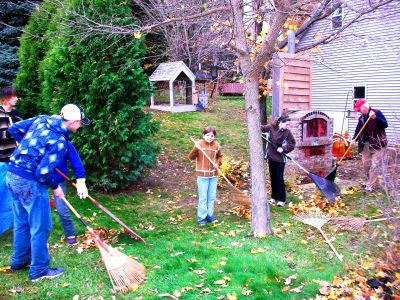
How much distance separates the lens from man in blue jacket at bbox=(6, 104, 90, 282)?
13.3 feet

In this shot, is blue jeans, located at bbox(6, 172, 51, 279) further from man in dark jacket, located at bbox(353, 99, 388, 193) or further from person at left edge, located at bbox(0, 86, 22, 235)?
man in dark jacket, located at bbox(353, 99, 388, 193)

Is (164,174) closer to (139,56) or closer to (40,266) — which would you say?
(139,56)

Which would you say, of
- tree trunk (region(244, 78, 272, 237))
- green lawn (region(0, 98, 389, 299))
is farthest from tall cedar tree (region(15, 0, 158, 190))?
tree trunk (region(244, 78, 272, 237))

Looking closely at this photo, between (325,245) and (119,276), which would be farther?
(325,245)

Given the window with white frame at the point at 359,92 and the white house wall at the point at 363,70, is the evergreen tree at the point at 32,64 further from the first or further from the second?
the window with white frame at the point at 359,92

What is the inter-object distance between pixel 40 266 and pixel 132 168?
156 inches

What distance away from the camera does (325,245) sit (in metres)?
5.35

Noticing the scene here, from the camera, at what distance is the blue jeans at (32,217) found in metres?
4.11

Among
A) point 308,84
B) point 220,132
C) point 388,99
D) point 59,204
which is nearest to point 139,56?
point 59,204

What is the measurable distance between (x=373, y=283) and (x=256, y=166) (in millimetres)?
2381

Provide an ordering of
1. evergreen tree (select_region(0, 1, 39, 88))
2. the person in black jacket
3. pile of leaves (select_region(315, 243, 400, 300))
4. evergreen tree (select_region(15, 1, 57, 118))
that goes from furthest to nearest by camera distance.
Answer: evergreen tree (select_region(0, 1, 39, 88)) < evergreen tree (select_region(15, 1, 57, 118)) < the person in black jacket < pile of leaves (select_region(315, 243, 400, 300))

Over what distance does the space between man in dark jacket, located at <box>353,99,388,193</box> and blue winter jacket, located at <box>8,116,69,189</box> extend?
630cm

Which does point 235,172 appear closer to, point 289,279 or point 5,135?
point 289,279

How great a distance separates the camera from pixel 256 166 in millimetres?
5848
